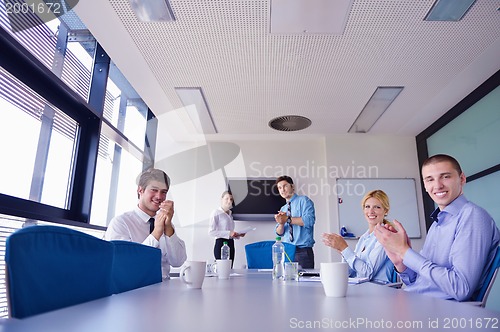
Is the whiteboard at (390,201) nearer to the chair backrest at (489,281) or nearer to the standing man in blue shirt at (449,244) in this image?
the standing man in blue shirt at (449,244)

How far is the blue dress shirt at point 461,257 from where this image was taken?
122 centimetres

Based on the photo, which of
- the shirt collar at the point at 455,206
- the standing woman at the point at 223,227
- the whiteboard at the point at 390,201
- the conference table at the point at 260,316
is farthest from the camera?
the whiteboard at the point at 390,201

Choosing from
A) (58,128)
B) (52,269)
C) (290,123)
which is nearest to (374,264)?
(52,269)

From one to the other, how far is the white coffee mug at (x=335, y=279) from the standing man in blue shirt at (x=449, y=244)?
0.46 meters

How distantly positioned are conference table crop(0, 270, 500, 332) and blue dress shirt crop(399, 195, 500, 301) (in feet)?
1.32

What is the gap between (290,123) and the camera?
491cm

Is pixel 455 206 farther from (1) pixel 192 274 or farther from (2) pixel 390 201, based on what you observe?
(2) pixel 390 201

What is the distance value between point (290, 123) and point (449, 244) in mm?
3680

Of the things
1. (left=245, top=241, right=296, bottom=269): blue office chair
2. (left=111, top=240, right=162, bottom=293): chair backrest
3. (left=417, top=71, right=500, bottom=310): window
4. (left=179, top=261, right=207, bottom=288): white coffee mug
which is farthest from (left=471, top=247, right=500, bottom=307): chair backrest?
(left=417, top=71, right=500, bottom=310): window

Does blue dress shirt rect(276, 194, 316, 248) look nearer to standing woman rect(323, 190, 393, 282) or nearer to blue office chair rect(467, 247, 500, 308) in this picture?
standing woman rect(323, 190, 393, 282)

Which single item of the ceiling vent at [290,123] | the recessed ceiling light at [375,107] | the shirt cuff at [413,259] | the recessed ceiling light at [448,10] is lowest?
the shirt cuff at [413,259]

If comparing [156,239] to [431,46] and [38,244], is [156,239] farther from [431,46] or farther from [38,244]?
[431,46]

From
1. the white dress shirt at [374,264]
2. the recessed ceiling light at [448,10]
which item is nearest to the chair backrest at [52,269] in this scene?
the white dress shirt at [374,264]

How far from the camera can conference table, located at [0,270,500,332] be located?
565 mm
